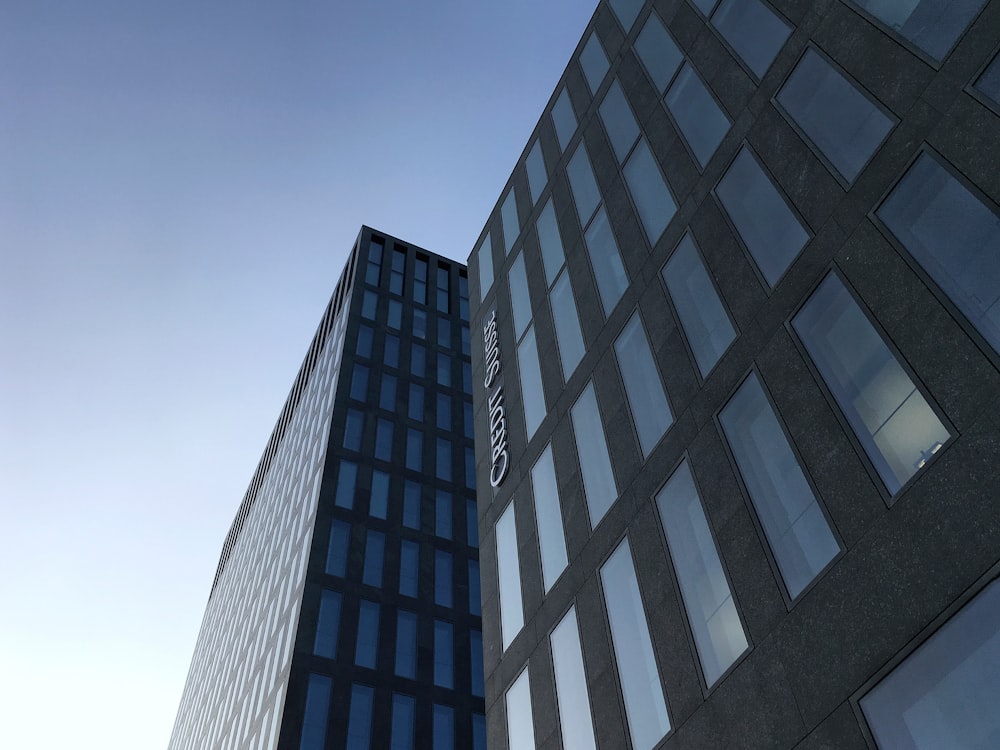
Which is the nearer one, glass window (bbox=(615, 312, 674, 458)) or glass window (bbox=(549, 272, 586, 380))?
glass window (bbox=(615, 312, 674, 458))

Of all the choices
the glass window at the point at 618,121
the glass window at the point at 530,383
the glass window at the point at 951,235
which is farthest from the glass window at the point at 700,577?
the glass window at the point at 618,121

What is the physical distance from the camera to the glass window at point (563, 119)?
29609 millimetres

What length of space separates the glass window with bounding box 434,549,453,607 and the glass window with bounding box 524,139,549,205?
3097cm

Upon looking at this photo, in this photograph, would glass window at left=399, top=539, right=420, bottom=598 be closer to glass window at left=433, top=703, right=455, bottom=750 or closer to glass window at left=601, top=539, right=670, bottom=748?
glass window at left=433, top=703, right=455, bottom=750

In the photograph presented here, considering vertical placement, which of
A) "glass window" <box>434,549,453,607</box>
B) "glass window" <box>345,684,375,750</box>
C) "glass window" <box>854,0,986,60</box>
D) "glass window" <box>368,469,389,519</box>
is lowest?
"glass window" <box>854,0,986,60</box>

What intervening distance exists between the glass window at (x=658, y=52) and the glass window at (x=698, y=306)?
6.00 m

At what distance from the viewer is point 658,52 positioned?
2422 centimetres

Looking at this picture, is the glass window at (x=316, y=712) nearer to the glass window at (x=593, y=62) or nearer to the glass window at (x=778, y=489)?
the glass window at (x=593, y=62)

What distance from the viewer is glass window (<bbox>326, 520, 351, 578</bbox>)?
5350cm

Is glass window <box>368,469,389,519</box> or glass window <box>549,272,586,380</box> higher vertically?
glass window <box>368,469,389,519</box>

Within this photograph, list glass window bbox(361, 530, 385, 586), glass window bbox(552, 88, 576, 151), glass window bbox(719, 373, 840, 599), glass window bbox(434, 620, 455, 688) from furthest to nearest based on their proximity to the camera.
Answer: glass window bbox(361, 530, 385, 586) → glass window bbox(434, 620, 455, 688) → glass window bbox(552, 88, 576, 151) → glass window bbox(719, 373, 840, 599)

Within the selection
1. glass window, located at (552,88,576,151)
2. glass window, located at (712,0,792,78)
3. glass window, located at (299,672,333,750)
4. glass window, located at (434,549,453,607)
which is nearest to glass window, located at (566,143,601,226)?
glass window, located at (552,88,576,151)

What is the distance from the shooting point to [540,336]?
26.3 meters

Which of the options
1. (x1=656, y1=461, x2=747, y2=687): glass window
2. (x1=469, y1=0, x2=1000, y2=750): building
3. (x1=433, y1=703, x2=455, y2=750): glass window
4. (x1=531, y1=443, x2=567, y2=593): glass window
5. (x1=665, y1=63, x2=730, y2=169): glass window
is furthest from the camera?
(x1=433, y1=703, x2=455, y2=750): glass window
